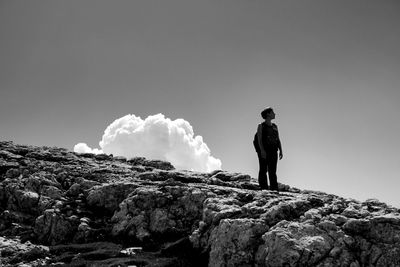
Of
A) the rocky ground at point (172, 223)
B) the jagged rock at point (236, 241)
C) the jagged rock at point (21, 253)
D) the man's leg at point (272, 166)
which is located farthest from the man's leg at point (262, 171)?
the jagged rock at point (21, 253)

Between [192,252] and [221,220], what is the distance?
1790 millimetres

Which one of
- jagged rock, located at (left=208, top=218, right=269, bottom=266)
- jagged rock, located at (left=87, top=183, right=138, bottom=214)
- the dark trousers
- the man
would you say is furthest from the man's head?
jagged rock, located at (left=87, top=183, right=138, bottom=214)

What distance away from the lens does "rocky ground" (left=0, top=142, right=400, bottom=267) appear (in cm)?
1230

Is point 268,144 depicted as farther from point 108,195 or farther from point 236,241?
point 108,195

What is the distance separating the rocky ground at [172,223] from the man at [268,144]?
181 cm

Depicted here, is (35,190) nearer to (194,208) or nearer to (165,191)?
(165,191)

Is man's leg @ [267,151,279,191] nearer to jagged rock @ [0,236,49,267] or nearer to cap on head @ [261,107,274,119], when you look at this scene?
cap on head @ [261,107,274,119]

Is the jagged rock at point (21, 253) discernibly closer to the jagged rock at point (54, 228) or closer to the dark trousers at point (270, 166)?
the jagged rock at point (54, 228)

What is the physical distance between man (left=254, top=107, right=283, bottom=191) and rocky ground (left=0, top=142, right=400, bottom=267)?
71.4 inches

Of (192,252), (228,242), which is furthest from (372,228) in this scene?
(192,252)

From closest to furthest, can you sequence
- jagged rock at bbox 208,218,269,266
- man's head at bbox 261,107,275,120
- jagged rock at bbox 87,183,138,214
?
jagged rock at bbox 208,218,269,266
jagged rock at bbox 87,183,138,214
man's head at bbox 261,107,275,120

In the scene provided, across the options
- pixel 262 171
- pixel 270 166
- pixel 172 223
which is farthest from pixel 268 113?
pixel 172 223

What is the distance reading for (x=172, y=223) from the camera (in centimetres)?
1617

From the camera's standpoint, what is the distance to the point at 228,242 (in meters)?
13.1
